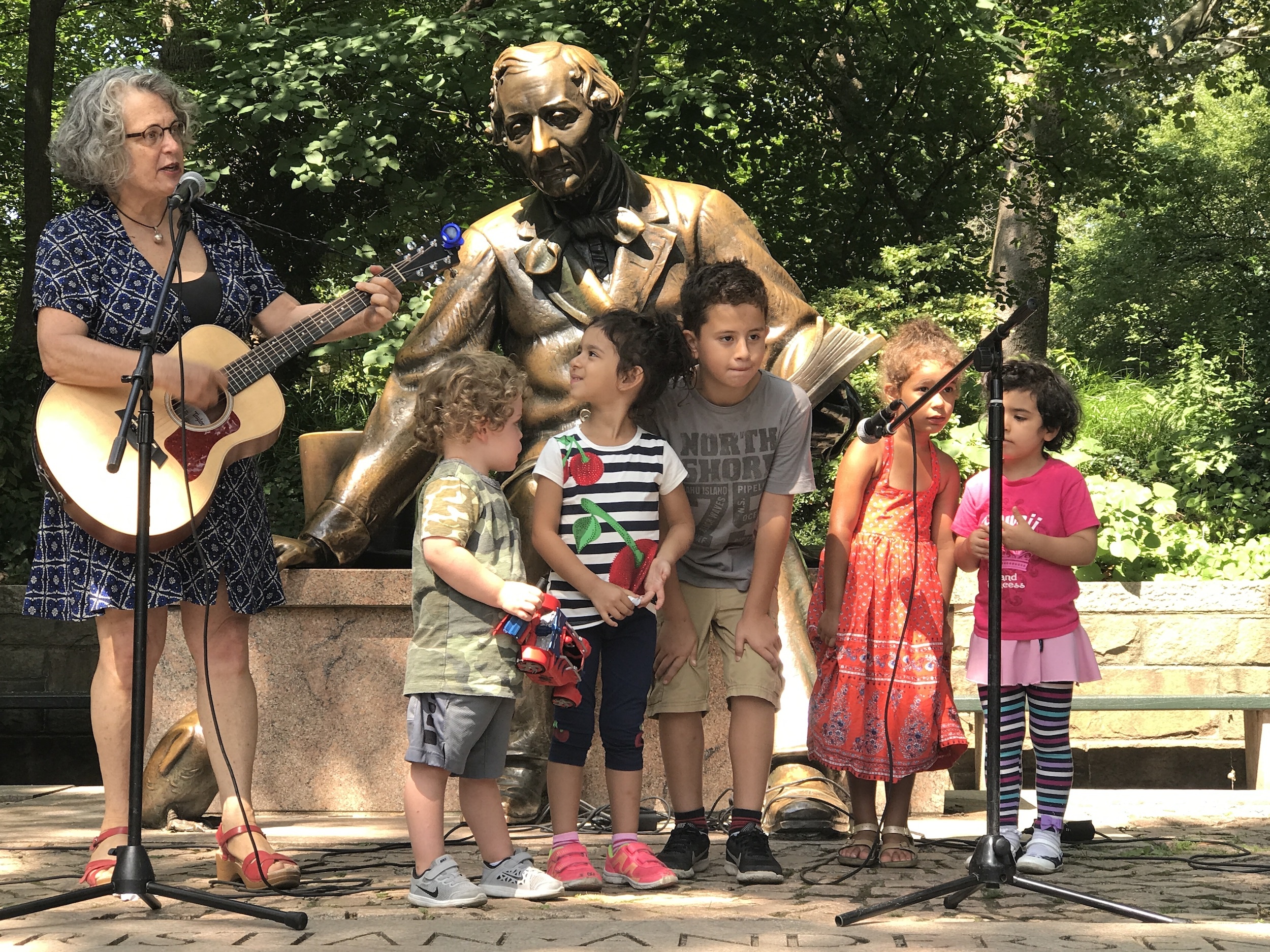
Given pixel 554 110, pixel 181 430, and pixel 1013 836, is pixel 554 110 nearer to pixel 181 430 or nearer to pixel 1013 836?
pixel 181 430

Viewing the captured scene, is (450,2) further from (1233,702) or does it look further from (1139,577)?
(1233,702)

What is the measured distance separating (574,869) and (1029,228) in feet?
38.2

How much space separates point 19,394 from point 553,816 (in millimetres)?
8209

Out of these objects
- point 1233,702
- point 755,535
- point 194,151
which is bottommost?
point 1233,702

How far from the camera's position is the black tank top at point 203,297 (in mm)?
3668

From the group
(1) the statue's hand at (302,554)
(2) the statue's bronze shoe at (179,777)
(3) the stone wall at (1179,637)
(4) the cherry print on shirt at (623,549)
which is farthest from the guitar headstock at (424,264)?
(3) the stone wall at (1179,637)

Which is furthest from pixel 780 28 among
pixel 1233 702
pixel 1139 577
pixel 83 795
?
pixel 83 795

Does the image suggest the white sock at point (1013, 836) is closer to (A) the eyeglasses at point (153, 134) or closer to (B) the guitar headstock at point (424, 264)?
(B) the guitar headstock at point (424, 264)

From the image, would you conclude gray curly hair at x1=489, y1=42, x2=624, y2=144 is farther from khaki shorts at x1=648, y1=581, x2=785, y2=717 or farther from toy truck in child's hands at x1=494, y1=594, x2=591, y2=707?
toy truck in child's hands at x1=494, y1=594, x2=591, y2=707

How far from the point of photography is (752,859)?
136 inches

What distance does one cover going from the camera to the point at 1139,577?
722cm

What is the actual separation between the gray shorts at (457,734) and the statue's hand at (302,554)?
1.56m

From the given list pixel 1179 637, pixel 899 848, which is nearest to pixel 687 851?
pixel 899 848

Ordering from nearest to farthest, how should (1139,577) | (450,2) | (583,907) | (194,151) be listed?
1. (583,907)
2. (1139,577)
3. (194,151)
4. (450,2)
